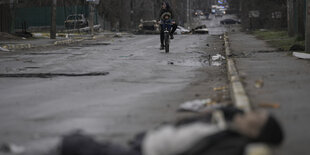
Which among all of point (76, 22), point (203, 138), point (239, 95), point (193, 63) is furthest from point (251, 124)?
point (76, 22)

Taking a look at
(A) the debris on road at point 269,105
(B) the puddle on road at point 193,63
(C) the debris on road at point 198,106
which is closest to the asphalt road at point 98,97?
(B) the puddle on road at point 193,63

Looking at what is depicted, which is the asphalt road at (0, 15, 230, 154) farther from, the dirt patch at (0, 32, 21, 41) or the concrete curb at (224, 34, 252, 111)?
the dirt patch at (0, 32, 21, 41)

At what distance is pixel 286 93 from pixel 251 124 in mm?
4568

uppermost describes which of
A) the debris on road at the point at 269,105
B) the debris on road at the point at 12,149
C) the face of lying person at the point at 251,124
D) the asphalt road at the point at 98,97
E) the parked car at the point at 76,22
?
the parked car at the point at 76,22

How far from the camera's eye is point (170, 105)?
927cm

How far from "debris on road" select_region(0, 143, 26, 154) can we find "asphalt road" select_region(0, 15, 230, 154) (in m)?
0.08

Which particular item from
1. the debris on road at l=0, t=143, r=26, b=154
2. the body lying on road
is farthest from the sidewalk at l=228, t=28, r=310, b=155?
the debris on road at l=0, t=143, r=26, b=154

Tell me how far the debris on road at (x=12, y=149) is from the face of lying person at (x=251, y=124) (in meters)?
2.29

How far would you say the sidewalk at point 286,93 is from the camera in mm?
6355

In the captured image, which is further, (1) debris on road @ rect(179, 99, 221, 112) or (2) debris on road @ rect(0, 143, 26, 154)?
(1) debris on road @ rect(179, 99, 221, 112)

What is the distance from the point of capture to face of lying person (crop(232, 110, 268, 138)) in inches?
202

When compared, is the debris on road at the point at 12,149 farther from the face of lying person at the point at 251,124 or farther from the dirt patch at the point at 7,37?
the dirt patch at the point at 7,37

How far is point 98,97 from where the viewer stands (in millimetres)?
10406

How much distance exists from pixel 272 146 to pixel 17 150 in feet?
8.53
